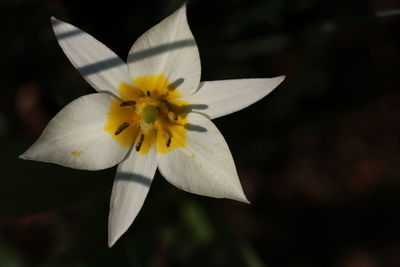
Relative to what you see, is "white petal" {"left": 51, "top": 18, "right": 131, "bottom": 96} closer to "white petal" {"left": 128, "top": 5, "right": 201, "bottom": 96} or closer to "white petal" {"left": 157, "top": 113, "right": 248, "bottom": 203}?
"white petal" {"left": 128, "top": 5, "right": 201, "bottom": 96}

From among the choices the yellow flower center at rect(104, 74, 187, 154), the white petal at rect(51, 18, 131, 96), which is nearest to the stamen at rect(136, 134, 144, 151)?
the yellow flower center at rect(104, 74, 187, 154)

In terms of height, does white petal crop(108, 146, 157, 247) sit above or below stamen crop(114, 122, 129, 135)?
below

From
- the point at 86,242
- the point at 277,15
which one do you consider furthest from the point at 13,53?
the point at 277,15

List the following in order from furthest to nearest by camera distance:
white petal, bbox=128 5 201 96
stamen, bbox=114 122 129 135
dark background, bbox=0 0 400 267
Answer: dark background, bbox=0 0 400 267, stamen, bbox=114 122 129 135, white petal, bbox=128 5 201 96

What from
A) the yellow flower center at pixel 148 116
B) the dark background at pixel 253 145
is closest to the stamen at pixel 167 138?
the yellow flower center at pixel 148 116

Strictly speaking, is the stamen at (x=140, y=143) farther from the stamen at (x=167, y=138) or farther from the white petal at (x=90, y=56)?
the white petal at (x=90, y=56)

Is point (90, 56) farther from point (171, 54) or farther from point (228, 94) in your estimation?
point (228, 94)

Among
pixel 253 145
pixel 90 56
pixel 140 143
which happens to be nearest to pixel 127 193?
pixel 140 143
